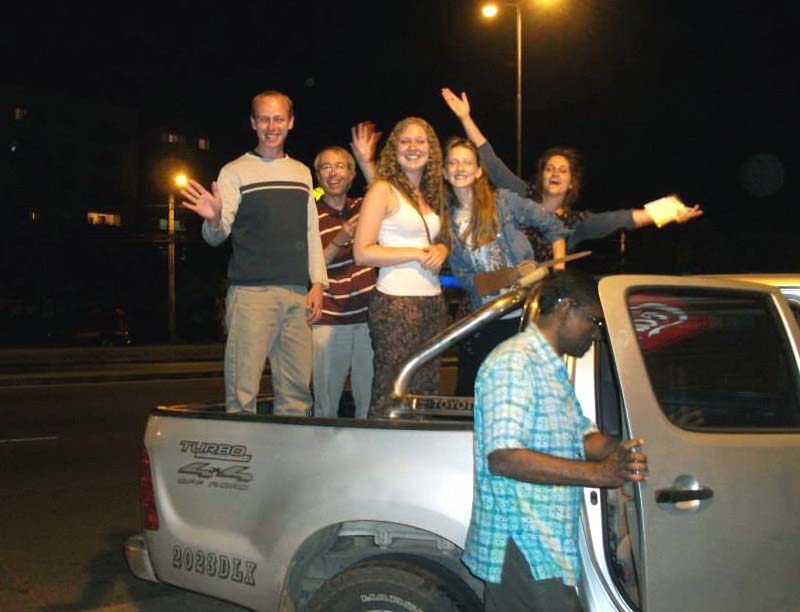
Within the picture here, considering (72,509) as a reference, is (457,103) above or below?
above

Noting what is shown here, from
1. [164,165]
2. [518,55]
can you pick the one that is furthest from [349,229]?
[164,165]

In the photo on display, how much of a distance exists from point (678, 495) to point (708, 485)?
11 centimetres

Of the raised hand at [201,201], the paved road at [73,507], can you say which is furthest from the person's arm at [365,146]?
the paved road at [73,507]

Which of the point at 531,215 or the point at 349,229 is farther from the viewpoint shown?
the point at 349,229

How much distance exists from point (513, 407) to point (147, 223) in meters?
57.9

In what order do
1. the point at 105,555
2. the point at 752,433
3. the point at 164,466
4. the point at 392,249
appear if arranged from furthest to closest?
the point at 105,555
the point at 392,249
the point at 164,466
the point at 752,433

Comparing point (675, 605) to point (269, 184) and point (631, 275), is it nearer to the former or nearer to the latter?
point (631, 275)

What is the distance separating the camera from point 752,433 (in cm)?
296

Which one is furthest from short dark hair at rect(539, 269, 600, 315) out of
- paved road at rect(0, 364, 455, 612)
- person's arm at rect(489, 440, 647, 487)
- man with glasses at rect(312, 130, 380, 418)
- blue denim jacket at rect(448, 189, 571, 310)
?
paved road at rect(0, 364, 455, 612)

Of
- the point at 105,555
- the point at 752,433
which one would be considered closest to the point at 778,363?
the point at 752,433

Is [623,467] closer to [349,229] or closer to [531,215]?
[531,215]

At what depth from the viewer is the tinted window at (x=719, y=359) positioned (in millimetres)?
3197

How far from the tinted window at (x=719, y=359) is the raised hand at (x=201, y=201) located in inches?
79.4

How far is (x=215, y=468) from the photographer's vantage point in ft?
11.1
